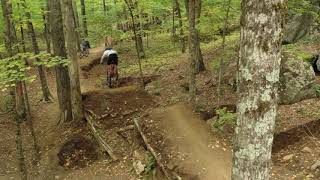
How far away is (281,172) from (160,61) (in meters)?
15.3

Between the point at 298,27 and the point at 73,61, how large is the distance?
12800 mm

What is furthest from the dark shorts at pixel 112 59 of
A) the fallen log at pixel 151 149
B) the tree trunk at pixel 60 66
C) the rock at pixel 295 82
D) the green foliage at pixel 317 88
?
the green foliage at pixel 317 88

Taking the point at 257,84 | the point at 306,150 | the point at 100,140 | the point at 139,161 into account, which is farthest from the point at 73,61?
the point at 257,84

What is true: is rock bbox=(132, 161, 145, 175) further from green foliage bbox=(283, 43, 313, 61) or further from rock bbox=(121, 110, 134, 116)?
green foliage bbox=(283, 43, 313, 61)

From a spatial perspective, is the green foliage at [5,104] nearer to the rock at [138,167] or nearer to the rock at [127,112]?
the rock at [127,112]

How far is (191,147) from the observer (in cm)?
1096

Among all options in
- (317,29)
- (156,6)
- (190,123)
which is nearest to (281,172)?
(190,123)

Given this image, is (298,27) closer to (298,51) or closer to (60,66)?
(298,51)

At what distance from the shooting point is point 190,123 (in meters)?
12.4

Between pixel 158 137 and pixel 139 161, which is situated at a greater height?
pixel 158 137

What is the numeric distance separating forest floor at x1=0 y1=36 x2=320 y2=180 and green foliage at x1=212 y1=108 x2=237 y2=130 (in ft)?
0.53

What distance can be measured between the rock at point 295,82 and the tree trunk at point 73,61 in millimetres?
7476

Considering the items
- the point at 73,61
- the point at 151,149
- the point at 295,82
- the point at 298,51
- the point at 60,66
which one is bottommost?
the point at 151,149

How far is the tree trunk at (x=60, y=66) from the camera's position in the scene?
13930 mm
